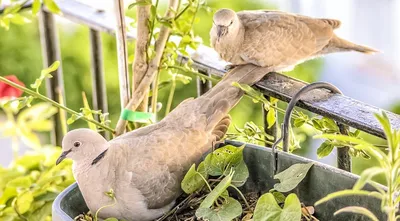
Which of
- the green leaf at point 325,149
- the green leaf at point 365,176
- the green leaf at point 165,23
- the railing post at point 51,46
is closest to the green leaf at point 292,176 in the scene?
the green leaf at point 325,149

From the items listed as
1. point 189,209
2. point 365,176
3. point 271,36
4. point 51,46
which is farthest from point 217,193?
point 51,46

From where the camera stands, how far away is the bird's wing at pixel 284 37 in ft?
4.22

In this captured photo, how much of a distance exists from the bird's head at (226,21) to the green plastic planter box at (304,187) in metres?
0.32

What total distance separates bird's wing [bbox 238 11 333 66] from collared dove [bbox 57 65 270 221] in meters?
0.26

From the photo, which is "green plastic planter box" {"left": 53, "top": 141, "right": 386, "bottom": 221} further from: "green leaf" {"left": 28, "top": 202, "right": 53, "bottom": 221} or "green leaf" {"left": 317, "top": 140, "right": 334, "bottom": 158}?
"green leaf" {"left": 28, "top": 202, "right": 53, "bottom": 221}

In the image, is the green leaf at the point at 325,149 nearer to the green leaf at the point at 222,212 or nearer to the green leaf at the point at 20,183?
the green leaf at the point at 222,212

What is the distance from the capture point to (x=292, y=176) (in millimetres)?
869

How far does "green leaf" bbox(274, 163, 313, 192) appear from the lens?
0.86 m

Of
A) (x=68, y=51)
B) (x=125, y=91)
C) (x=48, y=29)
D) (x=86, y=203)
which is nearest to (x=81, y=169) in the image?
(x=86, y=203)

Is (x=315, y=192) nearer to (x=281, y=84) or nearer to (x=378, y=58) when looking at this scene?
(x=281, y=84)

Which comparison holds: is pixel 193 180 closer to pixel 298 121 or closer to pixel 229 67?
pixel 298 121

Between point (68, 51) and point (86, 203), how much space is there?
72.9 inches

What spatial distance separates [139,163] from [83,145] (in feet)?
0.26

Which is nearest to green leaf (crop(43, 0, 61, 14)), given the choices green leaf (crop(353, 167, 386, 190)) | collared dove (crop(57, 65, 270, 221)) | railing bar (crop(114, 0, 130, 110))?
railing bar (crop(114, 0, 130, 110))
